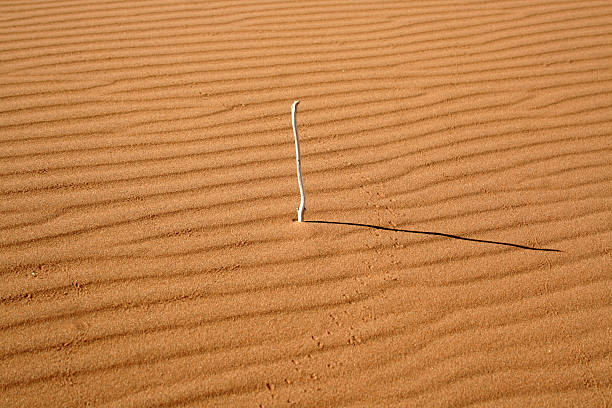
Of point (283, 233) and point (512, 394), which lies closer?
point (512, 394)

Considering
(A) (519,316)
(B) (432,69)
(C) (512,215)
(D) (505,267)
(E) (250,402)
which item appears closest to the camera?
(E) (250,402)

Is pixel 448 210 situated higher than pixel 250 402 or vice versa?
pixel 448 210

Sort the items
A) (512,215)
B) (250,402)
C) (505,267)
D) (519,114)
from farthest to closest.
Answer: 1. (519,114)
2. (512,215)
3. (505,267)
4. (250,402)

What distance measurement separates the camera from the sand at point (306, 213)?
217 centimetres

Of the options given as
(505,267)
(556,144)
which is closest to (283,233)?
(505,267)

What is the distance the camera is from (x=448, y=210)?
287 centimetres

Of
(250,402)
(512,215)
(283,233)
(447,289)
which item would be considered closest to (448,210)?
(512,215)

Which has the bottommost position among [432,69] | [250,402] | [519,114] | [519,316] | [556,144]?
[250,402]

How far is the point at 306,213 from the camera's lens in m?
2.84

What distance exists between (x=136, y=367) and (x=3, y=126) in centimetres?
182

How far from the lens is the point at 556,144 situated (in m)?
3.37

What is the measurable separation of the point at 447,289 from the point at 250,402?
36.2 inches

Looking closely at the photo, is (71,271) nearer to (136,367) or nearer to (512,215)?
(136,367)

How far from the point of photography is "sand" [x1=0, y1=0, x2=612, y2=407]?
2.17m
